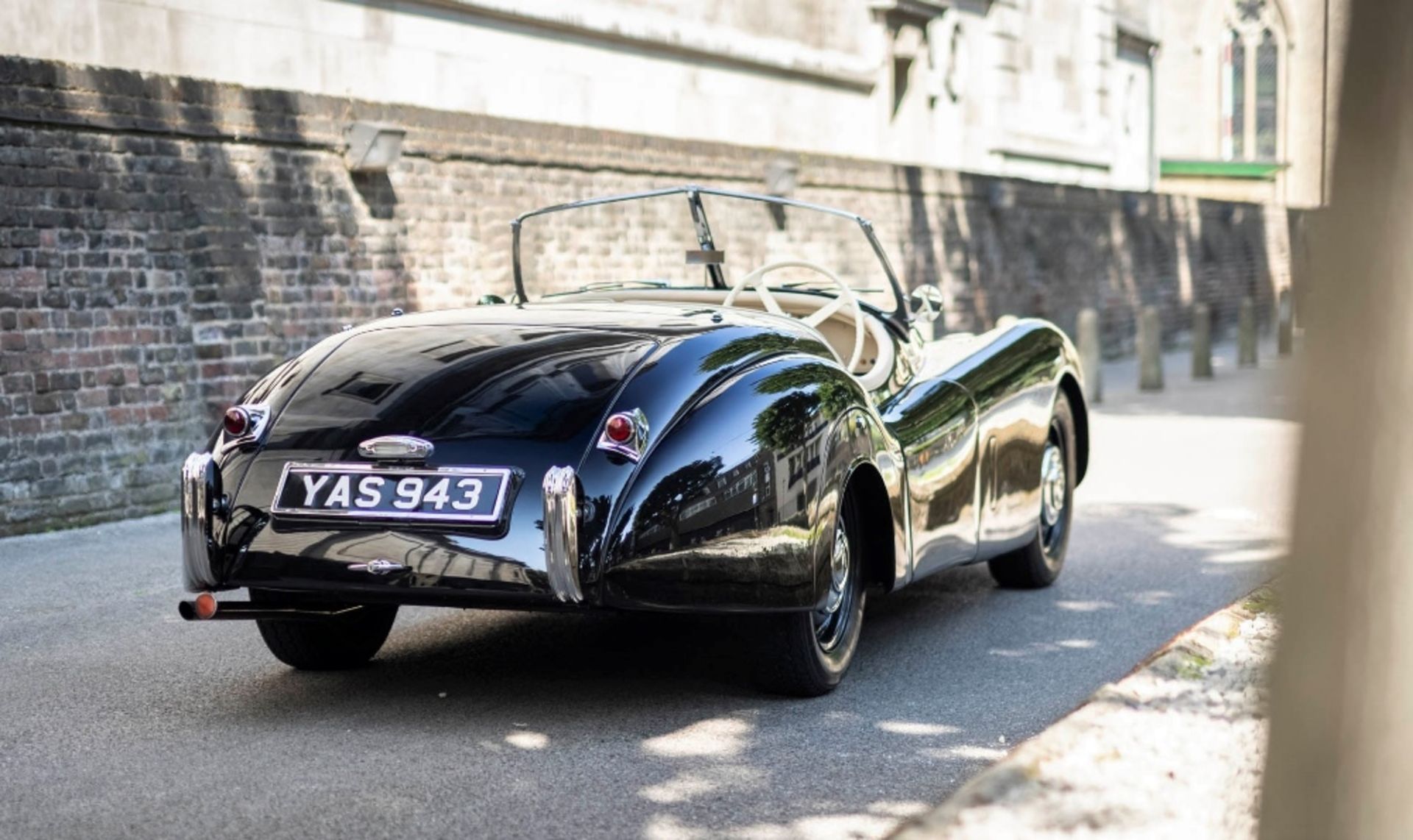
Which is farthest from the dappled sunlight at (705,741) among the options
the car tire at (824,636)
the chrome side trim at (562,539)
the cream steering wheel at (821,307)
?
the cream steering wheel at (821,307)

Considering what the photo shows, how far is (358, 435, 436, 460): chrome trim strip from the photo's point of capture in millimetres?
5062

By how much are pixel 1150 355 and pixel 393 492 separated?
1676 cm

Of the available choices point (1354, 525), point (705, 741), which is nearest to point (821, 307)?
point (705, 741)

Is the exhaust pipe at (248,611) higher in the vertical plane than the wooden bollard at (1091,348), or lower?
higher

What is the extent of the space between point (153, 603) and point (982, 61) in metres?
30.0

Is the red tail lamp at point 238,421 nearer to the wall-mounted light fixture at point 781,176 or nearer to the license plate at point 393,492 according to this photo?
the license plate at point 393,492

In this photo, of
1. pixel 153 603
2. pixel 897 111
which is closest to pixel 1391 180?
pixel 153 603

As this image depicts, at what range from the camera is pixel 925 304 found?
7332mm

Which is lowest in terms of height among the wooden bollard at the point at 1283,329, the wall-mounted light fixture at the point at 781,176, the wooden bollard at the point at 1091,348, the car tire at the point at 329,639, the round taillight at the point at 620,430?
the wooden bollard at the point at 1283,329

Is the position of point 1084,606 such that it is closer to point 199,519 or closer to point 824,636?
point 824,636

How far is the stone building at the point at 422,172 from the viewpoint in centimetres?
1049

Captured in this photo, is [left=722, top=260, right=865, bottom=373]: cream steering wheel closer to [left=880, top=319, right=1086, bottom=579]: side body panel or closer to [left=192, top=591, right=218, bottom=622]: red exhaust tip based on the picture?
[left=880, top=319, right=1086, bottom=579]: side body panel

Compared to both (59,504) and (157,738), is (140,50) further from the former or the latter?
(157,738)

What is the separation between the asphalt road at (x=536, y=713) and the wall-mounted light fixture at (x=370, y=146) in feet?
15.8
